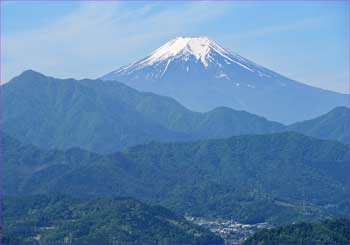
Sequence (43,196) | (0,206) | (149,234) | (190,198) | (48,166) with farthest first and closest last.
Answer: (48,166)
(190,198)
(43,196)
(0,206)
(149,234)

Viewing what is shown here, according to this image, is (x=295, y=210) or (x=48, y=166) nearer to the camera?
(x=295, y=210)

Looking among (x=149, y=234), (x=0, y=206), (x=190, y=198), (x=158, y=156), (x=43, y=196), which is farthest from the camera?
(x=158, y=156)

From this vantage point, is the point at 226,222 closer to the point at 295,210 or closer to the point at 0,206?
the point at 295,210

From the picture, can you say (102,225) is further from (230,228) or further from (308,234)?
(308,234)

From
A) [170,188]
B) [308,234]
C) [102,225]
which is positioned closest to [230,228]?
[102,225]

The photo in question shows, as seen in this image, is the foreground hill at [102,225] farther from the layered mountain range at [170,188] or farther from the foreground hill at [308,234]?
the foreground hill at [308,234]

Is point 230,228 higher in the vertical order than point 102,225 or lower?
lower

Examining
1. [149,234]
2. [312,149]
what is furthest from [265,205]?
[312,149]
